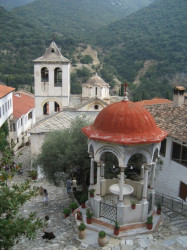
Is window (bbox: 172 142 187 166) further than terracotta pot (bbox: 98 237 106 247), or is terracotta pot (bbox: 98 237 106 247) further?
window (bbox: 172 142 187 166)

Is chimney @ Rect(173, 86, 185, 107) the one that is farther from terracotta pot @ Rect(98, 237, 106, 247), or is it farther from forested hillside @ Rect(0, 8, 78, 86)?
forested hillside @ Rect(0, 8, 78, 86)

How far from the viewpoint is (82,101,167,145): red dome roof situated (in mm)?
10969

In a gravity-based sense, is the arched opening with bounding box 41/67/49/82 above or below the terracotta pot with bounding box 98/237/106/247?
above

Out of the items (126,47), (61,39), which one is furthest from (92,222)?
(126,47)

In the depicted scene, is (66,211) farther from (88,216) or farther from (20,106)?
(20,106)

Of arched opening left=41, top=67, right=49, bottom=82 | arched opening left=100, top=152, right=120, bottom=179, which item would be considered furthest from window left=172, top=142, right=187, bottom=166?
arched opening left=41, top=67, right=49, bottom=82

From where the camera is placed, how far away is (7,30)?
75.0 meters

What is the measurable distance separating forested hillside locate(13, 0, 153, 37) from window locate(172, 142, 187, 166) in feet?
284

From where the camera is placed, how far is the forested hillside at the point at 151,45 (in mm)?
66125

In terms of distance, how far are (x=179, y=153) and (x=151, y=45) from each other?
68.0 m

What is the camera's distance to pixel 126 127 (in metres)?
11.2

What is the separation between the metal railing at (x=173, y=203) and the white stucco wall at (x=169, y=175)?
0.89ft

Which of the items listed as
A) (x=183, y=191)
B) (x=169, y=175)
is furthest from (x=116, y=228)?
(x=169, y=175)

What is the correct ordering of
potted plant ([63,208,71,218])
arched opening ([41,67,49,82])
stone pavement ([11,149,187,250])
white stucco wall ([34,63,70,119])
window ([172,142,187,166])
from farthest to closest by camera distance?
1. arched opening ([41,67,49,82])
2. white stucco wall ([34,63,70,119])
3. window ([172,142,187,166])
4. potted plant ([63,208,71,218])
5. stone pavement ([11,149,187,250])
